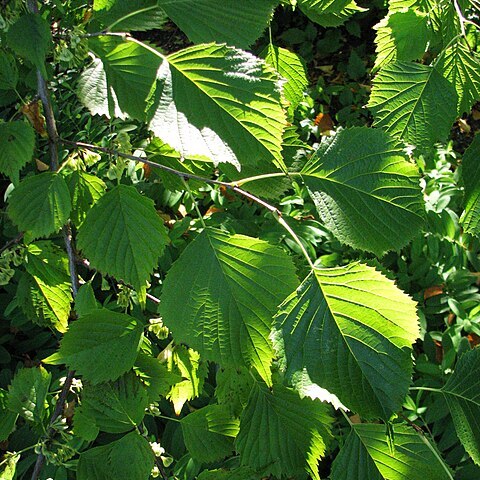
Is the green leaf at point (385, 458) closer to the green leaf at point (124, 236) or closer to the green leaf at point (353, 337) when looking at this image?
the green leaf at point (353, 337)

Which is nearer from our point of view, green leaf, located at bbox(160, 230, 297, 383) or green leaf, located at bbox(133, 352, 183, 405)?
green leaf, located at bbox(160, 230, 297, 383)

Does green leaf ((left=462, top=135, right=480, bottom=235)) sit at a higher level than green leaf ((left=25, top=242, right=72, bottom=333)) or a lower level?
higher

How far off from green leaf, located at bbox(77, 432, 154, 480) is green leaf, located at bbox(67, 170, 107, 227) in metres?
0.33

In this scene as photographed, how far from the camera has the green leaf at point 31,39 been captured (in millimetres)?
756

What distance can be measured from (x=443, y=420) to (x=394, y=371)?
1767 millimetres

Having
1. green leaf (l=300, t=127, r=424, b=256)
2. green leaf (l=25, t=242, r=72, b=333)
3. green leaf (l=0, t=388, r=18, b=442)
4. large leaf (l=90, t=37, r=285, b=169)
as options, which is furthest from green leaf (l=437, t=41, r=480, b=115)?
green leaf (l=0, t=388, r=18, b=442)

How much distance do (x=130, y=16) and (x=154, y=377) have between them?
0.50 metres

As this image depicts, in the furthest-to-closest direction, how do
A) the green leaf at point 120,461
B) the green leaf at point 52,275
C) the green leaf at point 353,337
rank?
the green leaf at point 52,275
the green leaf at point 120,461
the green leaf at point 353,337

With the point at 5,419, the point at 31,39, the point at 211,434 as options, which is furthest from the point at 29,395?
the point at 31,39

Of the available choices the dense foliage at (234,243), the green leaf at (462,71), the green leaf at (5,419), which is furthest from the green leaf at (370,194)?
the green leaf at (5,419)

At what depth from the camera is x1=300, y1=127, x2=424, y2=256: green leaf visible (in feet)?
2.41

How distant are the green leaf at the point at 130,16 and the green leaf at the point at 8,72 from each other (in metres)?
0.17

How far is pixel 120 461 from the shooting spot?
872 millimetres

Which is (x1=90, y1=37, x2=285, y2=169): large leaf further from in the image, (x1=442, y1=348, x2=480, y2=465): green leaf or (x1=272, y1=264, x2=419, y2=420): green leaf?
(x1=442, y1=348, x2=480, y2=465): green leaf
